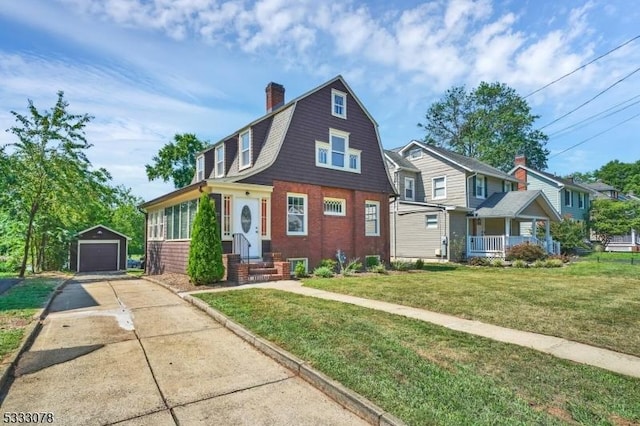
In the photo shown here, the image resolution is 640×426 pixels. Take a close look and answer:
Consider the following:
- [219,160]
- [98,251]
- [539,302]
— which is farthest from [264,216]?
[98,251]

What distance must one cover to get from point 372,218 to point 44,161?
16.5m

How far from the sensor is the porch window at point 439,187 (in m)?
22.8

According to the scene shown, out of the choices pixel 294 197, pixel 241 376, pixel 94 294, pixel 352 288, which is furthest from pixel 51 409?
pixel 294 197

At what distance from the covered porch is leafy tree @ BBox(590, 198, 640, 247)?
23.6 ft

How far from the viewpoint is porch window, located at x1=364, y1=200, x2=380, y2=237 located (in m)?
16.8

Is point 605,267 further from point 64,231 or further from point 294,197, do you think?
point 64,231

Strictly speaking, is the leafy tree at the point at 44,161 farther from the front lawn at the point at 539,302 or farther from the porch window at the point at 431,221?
the porch window at the point at 431,221

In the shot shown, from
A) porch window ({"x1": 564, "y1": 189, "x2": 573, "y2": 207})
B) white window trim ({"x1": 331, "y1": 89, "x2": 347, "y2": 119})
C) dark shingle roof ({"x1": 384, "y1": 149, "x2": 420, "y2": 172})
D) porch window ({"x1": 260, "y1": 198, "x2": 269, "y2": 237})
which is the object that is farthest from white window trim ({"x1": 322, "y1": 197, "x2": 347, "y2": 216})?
porch window ({"x1": 564, "y1": 189, "x2": 573, "y2": 207})

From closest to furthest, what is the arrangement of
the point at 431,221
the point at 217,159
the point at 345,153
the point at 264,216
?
1. the point at 264,216
2. the point at 345,153
3. the point at 217,159
4. the point at 431,221

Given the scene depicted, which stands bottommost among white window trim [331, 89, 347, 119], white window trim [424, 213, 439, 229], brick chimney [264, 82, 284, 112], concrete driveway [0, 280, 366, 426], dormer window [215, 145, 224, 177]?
concrete driveway [0, 280, 366, 426]

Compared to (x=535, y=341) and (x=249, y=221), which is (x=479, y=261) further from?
(x=535, y=341)

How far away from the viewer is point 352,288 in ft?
31.0

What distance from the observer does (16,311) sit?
677cm

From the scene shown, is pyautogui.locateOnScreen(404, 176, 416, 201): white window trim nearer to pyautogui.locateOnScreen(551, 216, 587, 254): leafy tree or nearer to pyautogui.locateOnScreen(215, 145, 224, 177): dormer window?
pyautogui.locateOnScreen(551, 216, 587, 254): leafy tree
